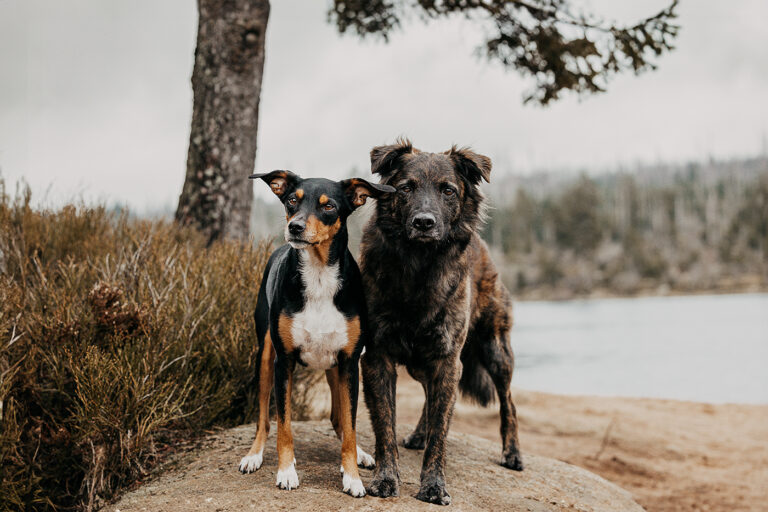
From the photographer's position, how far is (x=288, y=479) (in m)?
3.78

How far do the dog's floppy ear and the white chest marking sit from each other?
123 cm

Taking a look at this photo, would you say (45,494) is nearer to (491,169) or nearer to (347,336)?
(347,336)

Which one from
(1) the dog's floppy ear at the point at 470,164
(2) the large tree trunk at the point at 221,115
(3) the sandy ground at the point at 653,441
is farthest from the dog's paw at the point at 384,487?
(2) the large tree trunk at the point at 221,115

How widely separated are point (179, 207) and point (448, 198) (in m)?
5.30

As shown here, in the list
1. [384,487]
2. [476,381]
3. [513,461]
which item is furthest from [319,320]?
[513,461]

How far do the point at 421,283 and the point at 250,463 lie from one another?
153 centimetres

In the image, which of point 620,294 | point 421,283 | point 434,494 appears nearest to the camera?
point 434,494

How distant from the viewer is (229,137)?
A: 8.46m

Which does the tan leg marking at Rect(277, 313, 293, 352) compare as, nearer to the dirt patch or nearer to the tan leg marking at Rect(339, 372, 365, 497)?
the tan leg marking at Rect(339, 372, 365, 497)

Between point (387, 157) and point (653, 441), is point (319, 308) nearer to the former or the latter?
point (387, 157)

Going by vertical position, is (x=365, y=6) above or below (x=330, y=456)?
above

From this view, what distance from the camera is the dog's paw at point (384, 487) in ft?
12.6

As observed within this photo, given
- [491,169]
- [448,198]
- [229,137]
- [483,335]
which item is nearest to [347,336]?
[448,198]

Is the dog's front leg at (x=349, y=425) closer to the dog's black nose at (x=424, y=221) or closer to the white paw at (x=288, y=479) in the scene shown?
the white paw at (x=288, y=479)
